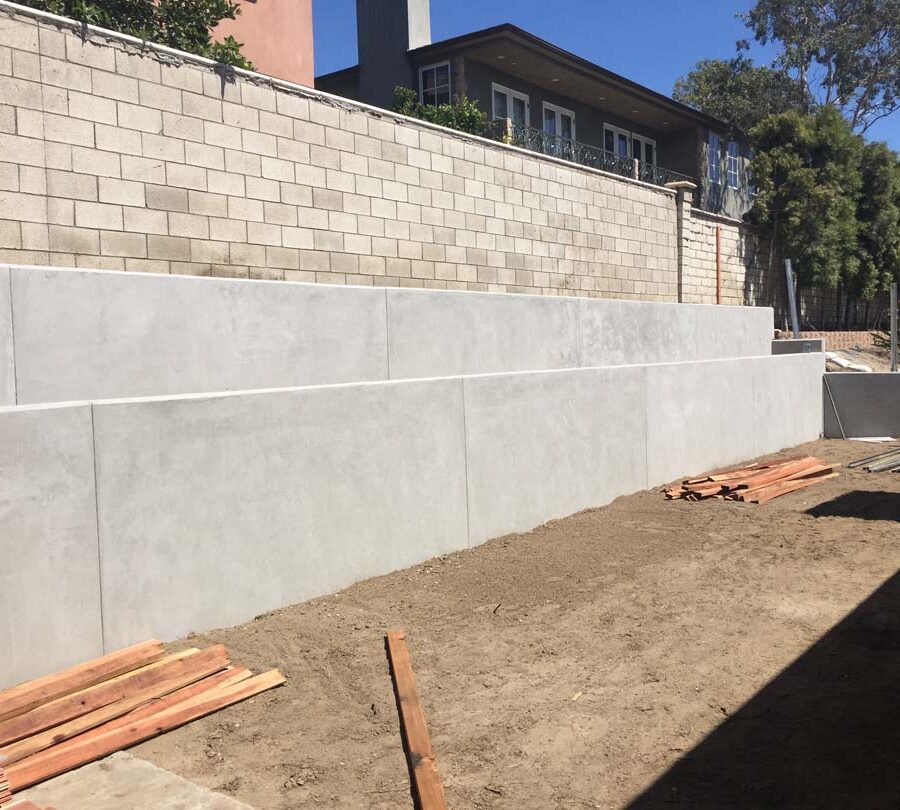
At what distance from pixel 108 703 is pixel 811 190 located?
25.9m

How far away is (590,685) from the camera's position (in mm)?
4539

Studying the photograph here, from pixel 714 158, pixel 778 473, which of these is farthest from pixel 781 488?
pixel 714 158

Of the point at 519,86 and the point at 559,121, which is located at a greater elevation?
the point at 519,86

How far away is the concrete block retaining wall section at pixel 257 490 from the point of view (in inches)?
170

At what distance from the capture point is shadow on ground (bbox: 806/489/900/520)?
29.1 ft

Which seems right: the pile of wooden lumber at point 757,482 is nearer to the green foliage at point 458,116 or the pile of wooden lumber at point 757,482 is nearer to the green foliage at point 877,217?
the green foliage at point 458,116

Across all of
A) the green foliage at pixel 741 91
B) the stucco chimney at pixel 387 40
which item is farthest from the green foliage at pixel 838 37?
the stucco chimney at pixel 387 40

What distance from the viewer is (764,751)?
369 centimetres

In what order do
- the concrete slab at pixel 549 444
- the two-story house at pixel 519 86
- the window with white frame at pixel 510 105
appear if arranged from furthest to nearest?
the window with white frame at pixel 510 105 < the two-story house at pixel 519 86 < the concrete slab at pixel 549 444

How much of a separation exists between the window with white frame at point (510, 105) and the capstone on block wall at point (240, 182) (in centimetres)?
1130

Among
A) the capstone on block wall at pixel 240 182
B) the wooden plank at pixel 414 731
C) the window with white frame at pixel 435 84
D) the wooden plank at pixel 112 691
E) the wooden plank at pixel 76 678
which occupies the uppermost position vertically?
the window with white frame at pixel 435 84

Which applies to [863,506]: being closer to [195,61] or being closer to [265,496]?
[265,496]

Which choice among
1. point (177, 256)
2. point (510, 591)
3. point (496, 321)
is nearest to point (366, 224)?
point (496, 321)

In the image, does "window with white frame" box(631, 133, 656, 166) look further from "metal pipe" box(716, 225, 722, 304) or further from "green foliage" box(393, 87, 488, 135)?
"green foliage" box(393, 87, 488, 135)
